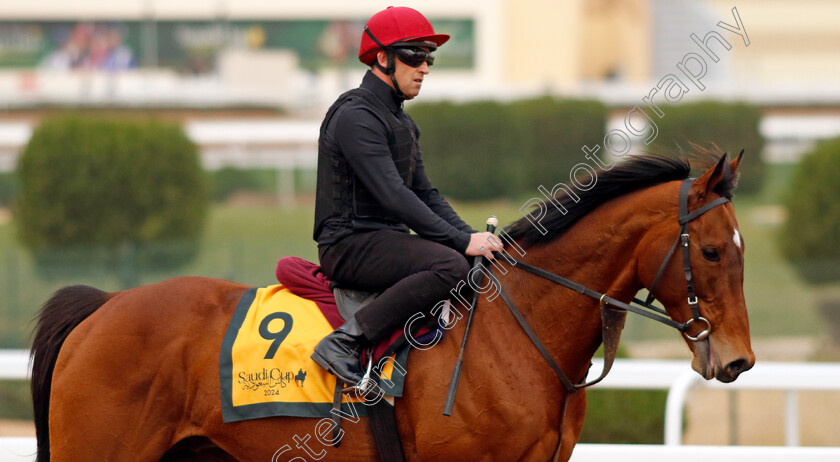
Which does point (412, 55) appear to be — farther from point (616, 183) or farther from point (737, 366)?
point (737, 366)

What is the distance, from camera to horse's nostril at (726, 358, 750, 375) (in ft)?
10.3

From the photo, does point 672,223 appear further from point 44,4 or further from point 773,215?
point 44,4

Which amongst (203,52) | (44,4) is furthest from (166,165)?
(44,4)

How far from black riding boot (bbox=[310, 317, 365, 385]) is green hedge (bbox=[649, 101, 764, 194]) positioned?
1774cm

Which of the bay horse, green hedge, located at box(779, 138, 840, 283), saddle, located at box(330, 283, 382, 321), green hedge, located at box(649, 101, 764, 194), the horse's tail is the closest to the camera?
the bay horse

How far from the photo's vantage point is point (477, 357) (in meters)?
3.41

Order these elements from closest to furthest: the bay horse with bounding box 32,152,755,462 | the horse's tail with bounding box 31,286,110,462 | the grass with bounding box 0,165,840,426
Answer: the bay horse with bounding box 32,152,755,462 < the horse's tail with bounding box 31,286,110,462 < the grass with bounding box 0,165,840,426

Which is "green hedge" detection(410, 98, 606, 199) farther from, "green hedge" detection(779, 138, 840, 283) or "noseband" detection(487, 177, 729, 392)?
"noseband" detection(487, 177, 729, 392)

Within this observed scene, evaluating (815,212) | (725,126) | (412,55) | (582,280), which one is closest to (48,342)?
(412,55)

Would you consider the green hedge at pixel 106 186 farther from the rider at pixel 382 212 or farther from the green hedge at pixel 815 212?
the rider at pixel 382 212

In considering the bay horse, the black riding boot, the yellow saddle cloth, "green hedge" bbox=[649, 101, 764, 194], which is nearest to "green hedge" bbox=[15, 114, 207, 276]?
"green hedge" bbox=[649, 101, 764, 194]

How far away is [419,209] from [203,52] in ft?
126

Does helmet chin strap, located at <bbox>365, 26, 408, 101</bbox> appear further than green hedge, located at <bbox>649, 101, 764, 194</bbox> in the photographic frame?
No

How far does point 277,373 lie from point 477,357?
2.53 ft
